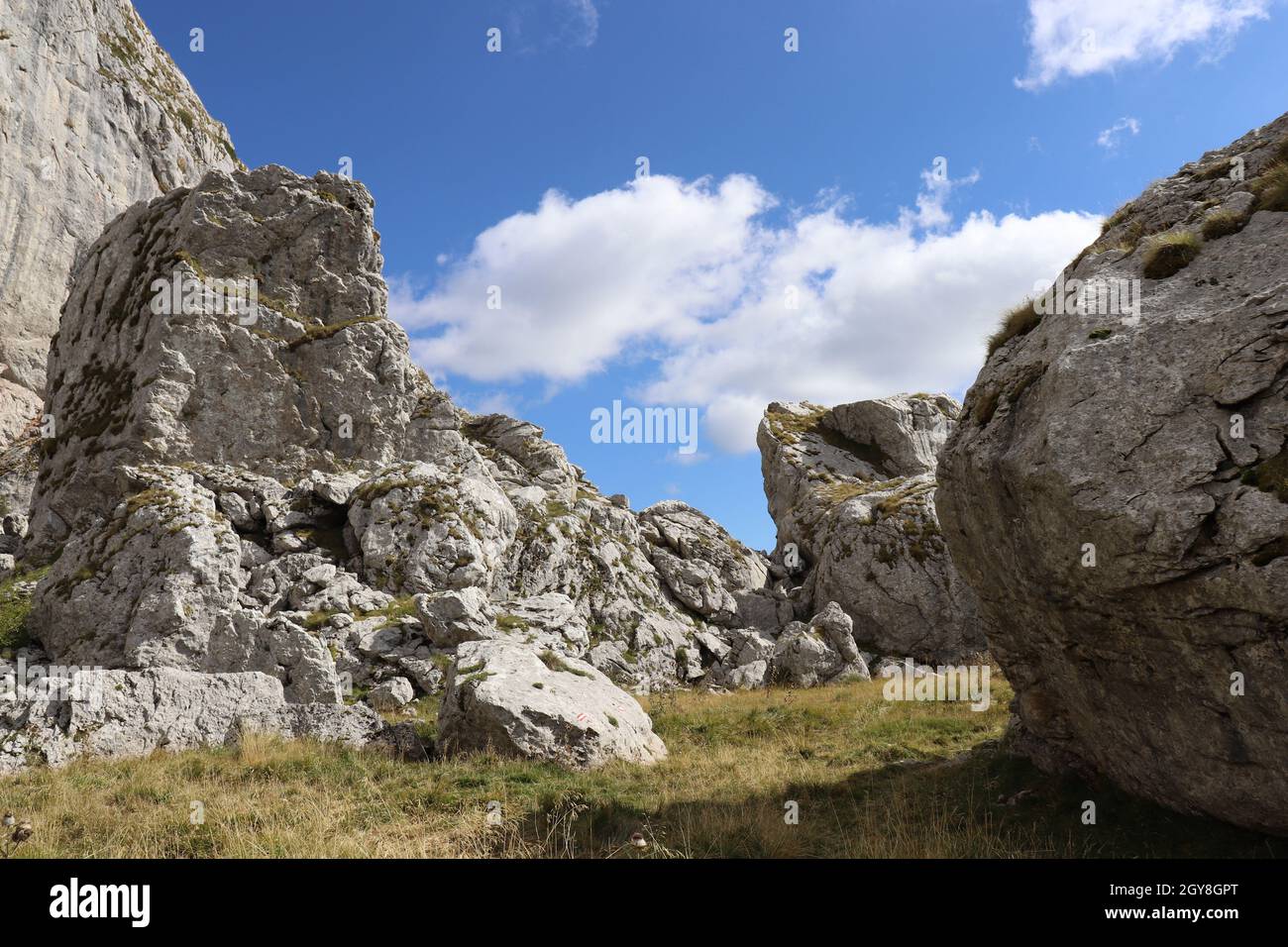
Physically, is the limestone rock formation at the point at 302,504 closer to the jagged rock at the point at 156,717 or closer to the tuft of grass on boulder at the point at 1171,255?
the jagged rock at the point at 156,717

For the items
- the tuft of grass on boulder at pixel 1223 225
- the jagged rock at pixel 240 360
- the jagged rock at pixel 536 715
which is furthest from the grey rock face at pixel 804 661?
the tuft of grass on boulder at pixel 1223 225

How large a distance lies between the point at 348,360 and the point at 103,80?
71.6 metres

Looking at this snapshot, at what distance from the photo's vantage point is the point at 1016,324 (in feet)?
41.5

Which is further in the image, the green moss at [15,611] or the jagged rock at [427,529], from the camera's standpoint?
the jagged rock at [427,529]

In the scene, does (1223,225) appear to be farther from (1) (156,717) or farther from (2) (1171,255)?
(1) (156,717)

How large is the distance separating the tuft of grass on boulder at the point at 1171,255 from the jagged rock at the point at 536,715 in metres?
13.4

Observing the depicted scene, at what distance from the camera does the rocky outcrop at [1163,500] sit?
7.78 metres

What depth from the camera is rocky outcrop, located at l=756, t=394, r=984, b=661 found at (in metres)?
35.5

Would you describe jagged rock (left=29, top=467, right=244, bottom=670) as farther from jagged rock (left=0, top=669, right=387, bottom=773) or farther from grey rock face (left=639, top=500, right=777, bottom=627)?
grey rock face (left=639, top=500, right=777, bottom=627)

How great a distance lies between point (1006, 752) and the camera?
13398 mm

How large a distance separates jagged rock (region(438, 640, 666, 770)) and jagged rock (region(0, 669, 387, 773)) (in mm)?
2407

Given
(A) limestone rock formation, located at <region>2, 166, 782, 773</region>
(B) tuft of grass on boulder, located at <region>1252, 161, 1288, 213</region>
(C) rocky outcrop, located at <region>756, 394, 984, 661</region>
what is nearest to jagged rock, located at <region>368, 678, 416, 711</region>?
(A) limestone rock formation, located at <region>2, 166, 782, 773</region>
